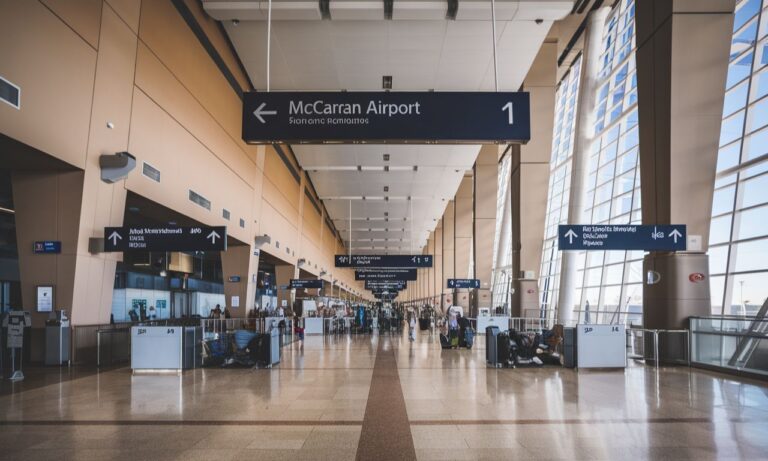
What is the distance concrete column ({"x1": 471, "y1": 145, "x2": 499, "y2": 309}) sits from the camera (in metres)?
37.5

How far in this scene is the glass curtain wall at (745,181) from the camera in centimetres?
1529

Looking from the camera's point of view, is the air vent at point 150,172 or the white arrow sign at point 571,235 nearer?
the air vent at point 150,172

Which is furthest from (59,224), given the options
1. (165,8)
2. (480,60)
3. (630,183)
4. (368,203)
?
(368,203)

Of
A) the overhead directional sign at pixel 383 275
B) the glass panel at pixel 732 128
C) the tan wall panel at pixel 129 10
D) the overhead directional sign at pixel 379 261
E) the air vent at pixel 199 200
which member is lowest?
the overhead directional sign at pixel 383 275

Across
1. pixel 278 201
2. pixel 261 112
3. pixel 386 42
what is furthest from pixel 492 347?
pixel 278 201

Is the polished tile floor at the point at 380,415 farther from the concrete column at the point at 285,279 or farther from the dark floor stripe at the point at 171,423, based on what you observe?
the concrete column at the point at 285,279

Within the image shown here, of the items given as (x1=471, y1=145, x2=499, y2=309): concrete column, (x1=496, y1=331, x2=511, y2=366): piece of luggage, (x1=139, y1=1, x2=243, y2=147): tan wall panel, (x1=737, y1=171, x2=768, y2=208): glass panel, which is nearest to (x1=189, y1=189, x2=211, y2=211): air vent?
(x1=139, y1=1, x2=243, y2=147): tan wall panel

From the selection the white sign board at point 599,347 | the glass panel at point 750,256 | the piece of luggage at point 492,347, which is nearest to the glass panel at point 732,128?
the glass panel at point 750,256

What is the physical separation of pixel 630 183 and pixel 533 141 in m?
4.42

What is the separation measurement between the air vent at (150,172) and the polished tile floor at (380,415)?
4.67 metres

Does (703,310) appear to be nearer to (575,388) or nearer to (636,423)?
(575,388)

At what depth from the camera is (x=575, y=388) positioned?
1059 cm

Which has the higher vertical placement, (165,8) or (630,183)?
(165,8)

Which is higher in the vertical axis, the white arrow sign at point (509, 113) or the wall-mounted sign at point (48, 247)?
the white arrow sign at point (509, 113)
